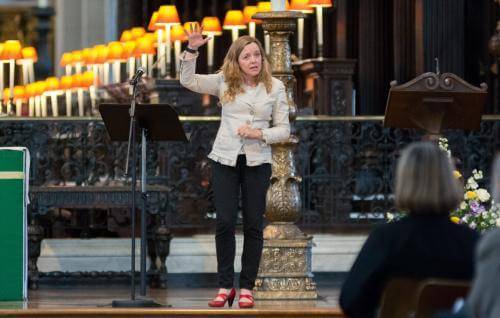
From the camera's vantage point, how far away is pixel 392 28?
21141 millimetres

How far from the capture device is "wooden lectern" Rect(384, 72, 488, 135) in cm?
1288

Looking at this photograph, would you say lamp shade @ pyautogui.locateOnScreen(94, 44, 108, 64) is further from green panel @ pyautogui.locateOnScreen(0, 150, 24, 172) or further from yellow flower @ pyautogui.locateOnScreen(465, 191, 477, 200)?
yellow flower @ pyautogui.locateOnScreen(465, 191, 477, 200)

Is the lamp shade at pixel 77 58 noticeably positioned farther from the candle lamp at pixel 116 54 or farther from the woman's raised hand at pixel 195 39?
the woman's raised hand at pixel 195 39

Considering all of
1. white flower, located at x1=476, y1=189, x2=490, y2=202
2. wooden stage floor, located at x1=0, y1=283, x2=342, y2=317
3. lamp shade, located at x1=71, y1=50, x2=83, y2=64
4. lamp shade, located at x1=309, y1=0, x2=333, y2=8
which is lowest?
wooden stage floor, located at x1=0, y1=283, x2=342, y2=317

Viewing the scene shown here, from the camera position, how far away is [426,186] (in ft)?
22.4

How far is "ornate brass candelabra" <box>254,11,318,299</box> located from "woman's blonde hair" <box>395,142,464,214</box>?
226 inches

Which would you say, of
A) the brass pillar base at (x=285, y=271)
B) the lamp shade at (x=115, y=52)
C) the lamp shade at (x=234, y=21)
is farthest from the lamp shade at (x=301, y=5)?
the brass pillar base at (x=285, y=271)

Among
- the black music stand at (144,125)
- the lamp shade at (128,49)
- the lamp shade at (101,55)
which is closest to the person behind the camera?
the black music stand at (144,125)

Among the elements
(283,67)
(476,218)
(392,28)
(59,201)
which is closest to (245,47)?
(283,67)

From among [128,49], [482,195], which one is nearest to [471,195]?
[482,195]

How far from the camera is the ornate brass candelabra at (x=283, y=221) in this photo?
12.6 metres

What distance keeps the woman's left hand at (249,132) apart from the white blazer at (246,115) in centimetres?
7

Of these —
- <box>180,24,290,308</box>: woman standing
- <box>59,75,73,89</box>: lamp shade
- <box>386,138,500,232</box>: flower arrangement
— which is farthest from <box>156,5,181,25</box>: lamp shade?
<box>180,24,290,308</box>: woman standing

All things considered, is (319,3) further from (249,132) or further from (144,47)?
(249,132)
